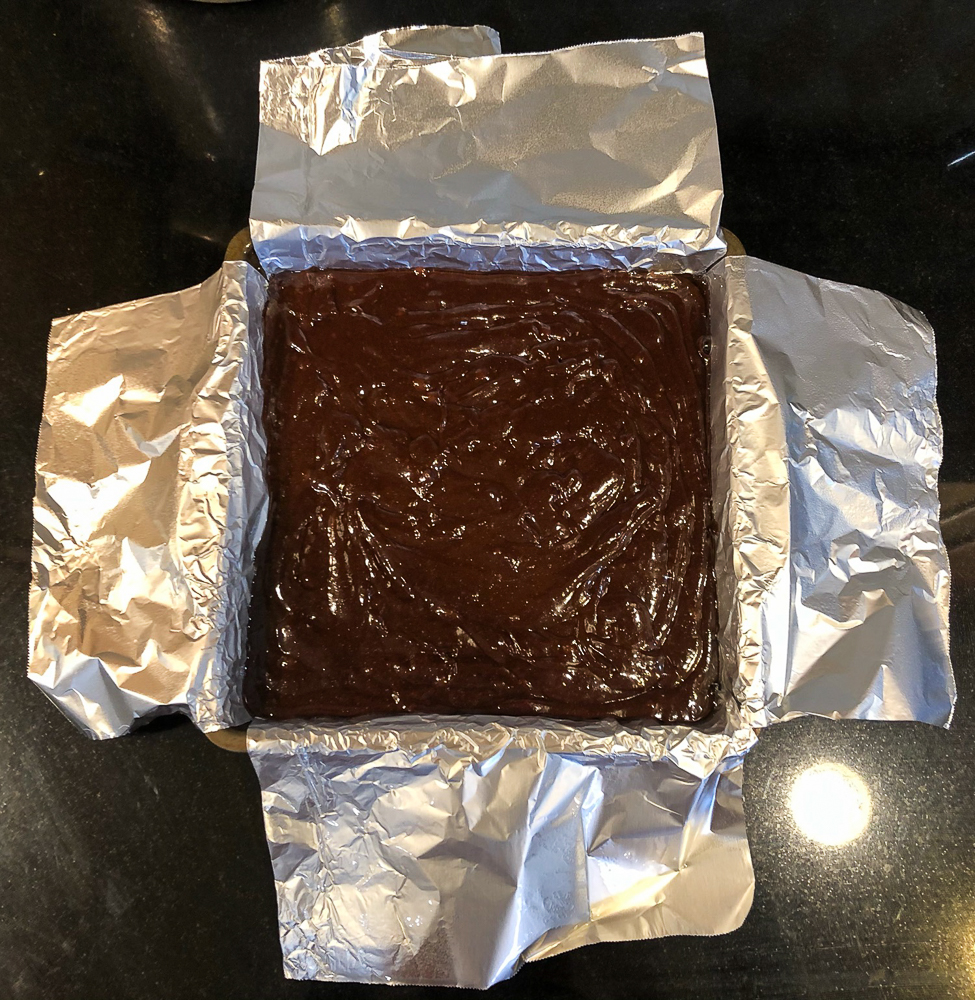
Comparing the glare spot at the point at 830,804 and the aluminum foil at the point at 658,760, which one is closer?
the aluminum foil at the point at 658,760

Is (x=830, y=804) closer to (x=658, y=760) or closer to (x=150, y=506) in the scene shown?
(x=658, y=760)

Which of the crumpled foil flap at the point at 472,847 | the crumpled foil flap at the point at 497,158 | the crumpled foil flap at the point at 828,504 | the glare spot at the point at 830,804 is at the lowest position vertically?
the glare spot at the point at 830,804

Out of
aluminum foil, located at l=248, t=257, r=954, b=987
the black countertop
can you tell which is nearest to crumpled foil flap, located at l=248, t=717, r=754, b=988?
aluminum foil, located at l=248, t=257, r=954, b=987

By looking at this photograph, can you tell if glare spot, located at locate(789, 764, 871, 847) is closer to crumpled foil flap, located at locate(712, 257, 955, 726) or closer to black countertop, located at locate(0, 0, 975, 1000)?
black countertop, located at locate(0, 0, 975, 1000)

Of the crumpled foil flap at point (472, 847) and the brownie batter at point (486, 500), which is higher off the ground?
the brownie batter at point (486, 500)

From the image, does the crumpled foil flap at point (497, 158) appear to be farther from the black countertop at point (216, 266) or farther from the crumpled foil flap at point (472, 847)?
the crumpled foil flap at point (472, 847)

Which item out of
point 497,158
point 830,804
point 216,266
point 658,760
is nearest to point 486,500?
point 658,760

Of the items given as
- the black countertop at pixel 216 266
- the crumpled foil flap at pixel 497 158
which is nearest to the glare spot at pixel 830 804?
the black countertop at pixel 216 266

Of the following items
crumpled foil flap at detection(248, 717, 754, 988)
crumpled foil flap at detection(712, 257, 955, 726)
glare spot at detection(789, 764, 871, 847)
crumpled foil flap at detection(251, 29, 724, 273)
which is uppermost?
crumpled foil flap at detection(251, 29, 724, 273)
